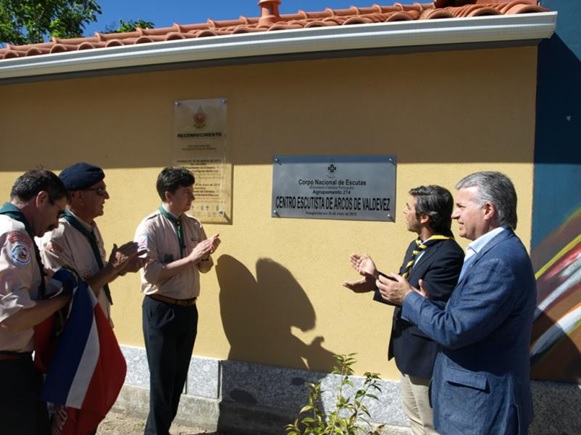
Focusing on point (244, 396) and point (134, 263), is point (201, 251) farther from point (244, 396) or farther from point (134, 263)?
point (244, 396)

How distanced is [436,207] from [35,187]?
216cm

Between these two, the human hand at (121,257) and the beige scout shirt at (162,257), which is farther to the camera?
the beige scout shirt at (162,257)

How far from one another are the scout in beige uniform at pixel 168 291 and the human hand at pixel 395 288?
1649mm

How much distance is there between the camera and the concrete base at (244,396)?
3.69 m

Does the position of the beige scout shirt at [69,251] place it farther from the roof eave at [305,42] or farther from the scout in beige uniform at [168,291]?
the roof eave at [305,42]

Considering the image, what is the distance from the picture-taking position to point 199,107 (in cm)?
427

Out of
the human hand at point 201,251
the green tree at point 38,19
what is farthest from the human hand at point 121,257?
the green tree at point 38,19

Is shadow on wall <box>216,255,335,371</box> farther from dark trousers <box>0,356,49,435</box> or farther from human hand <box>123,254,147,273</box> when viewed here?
dark trousers <box>0,356,49,435</box>

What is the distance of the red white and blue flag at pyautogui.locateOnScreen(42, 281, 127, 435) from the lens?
7.86ft

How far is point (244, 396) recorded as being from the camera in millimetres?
4094

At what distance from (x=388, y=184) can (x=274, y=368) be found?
5.76 feet

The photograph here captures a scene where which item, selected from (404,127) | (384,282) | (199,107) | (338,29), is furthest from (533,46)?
(199,107)

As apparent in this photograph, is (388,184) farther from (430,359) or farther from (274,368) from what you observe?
(274,368)

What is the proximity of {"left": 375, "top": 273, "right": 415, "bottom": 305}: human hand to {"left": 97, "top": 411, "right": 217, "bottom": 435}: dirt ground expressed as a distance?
247 centimetres
